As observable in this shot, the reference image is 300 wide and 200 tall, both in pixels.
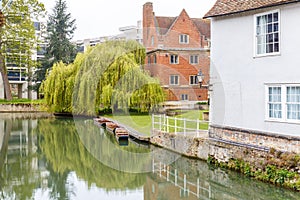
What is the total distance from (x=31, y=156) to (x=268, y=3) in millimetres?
10929

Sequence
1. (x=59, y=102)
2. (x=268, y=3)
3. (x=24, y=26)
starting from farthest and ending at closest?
(x=24, y=26), (x=59, y=102), (x=268, y=3)

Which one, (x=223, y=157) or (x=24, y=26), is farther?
(x=24, y=26)

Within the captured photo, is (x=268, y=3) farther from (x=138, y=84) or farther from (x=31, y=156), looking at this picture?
(x=138, y=84)

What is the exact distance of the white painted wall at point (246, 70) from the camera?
1070 centimetres

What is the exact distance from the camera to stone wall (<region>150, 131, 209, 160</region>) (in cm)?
1329

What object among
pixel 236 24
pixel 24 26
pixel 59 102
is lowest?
pixel 59 102

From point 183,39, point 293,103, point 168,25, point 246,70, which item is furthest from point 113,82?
point 293,103

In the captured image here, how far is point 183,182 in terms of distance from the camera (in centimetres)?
1123

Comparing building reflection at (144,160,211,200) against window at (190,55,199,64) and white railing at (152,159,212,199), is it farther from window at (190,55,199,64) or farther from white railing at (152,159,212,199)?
window at (190,55,199,64)

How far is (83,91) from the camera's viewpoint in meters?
28.3

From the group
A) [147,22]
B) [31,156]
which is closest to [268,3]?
[31,156]

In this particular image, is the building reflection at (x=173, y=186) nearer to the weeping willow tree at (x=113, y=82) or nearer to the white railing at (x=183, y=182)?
the white railing at (x=183, y=182)

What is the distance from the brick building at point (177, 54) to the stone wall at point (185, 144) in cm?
2058

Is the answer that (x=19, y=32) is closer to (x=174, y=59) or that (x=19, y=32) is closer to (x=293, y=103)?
(x=174, y=59)
